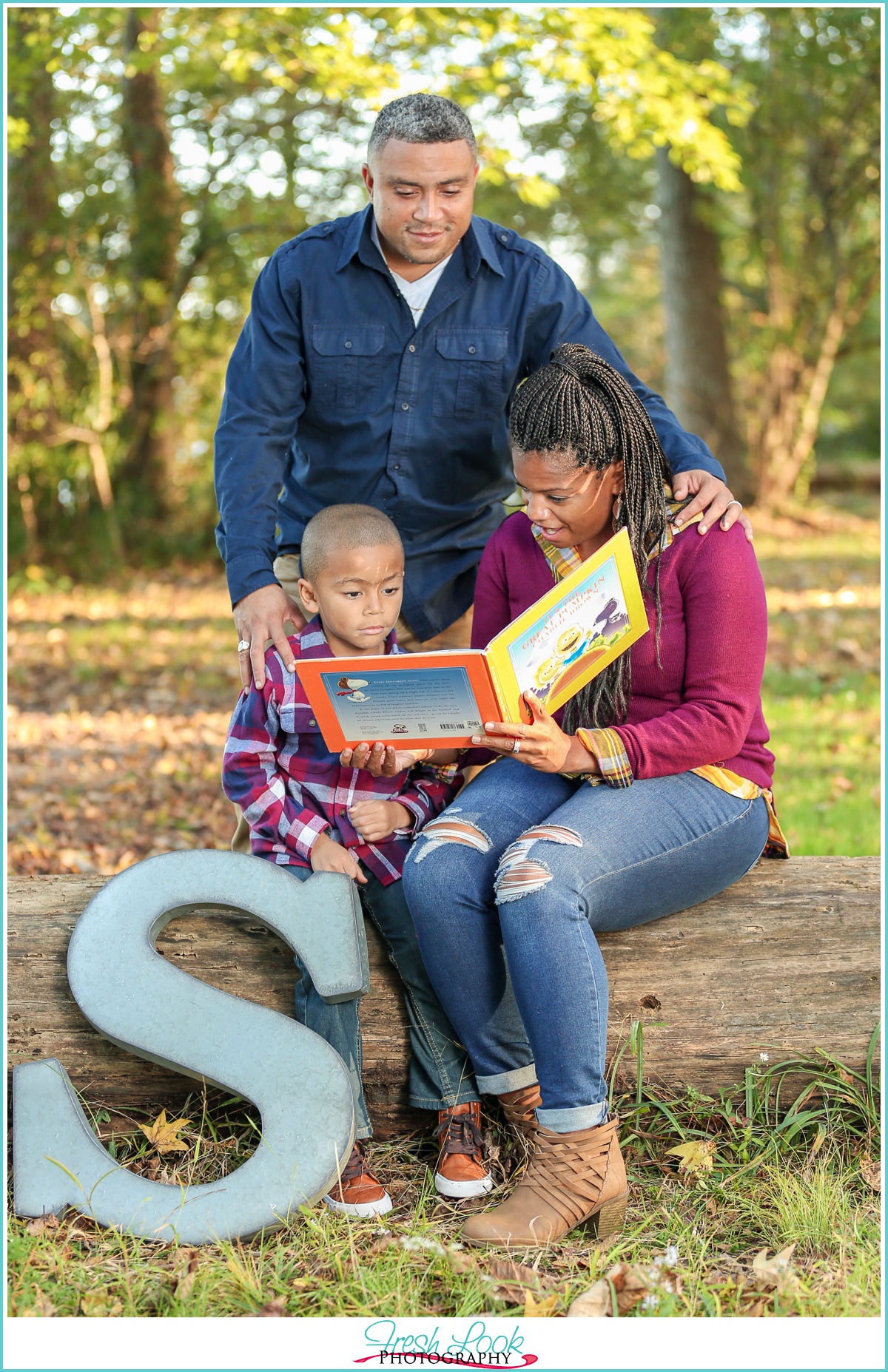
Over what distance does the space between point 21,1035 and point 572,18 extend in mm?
7601

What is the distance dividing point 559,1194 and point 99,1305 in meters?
0.96

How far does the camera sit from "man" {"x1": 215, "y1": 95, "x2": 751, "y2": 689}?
11.3 ft

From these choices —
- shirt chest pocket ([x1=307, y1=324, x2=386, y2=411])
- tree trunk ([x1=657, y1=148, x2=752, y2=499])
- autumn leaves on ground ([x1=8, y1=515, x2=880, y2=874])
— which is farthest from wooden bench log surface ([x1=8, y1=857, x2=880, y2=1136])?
tree trunk ([x1=657, y1=148, x2=752, y2=499])

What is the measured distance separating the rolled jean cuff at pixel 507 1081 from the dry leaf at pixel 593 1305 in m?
0.52

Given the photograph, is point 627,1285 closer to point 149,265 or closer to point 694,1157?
point 694,1157

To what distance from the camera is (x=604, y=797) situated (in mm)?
2852

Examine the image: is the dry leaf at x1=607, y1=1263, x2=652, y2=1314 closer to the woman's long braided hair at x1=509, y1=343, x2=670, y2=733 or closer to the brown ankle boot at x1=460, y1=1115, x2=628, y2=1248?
the brown ankle boot at x1=460, y1=1115, x2=628, y2=1248

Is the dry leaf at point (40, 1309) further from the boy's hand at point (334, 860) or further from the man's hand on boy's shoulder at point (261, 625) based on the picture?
the man's hand on boy's shoulder at point (261, 625)

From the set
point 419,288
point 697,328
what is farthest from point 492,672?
point 697,328

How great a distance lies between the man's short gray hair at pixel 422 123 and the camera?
310 centimetres

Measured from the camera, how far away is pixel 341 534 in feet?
9.77

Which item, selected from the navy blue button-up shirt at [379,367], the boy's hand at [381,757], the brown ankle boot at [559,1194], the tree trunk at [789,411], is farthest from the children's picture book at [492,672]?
the tree trunk at [789,411]

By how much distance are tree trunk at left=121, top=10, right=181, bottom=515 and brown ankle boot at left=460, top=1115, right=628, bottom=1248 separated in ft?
33.3

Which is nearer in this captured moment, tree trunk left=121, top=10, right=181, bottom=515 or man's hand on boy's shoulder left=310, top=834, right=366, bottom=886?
man's hand on boy's shoulder left=310, top=834, right=366, bottom=886
